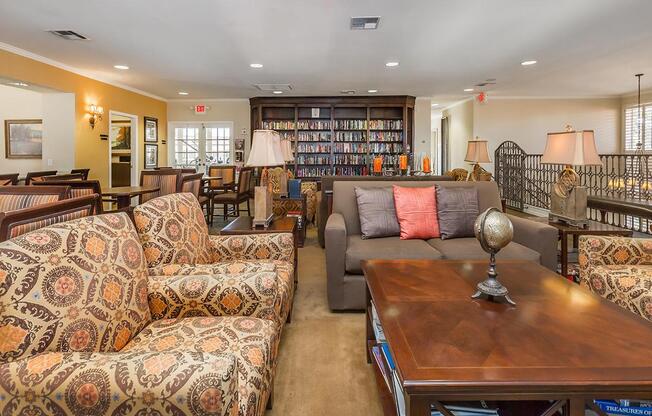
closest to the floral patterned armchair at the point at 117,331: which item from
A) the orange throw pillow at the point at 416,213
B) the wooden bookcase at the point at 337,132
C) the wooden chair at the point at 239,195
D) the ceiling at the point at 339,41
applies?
the orange throw pillow at the point at 416,213

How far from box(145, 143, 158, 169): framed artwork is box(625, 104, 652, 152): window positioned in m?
10.4

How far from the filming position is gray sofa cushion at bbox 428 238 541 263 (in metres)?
2.62

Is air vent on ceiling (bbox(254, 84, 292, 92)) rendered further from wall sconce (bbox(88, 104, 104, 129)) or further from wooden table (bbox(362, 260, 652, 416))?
wooden table (bbox(362, 260, 652, 416))

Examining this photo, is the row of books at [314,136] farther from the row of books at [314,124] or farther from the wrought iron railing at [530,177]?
the wrought iron railing at [530,177]

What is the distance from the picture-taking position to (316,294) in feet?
10.4

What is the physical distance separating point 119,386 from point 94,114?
6868mm

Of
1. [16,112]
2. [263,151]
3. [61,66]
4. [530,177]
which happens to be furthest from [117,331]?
[530,177]

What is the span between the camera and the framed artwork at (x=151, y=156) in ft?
27.0

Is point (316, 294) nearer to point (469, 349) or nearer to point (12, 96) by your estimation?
point (469, 349)

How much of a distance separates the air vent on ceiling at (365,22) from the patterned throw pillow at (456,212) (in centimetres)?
184

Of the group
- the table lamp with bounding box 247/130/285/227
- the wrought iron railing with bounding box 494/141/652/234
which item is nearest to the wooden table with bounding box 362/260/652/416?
the table lamp with bounding box 247/130/285/227

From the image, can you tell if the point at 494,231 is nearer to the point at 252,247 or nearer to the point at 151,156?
the point at 252,247

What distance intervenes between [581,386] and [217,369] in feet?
2.91

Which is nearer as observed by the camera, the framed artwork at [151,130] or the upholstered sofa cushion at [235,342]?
the upholstered sofa cushion at [235,342]
